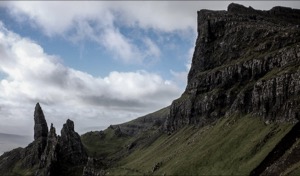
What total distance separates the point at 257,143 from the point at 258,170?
1968cm

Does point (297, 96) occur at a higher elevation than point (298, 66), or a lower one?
lower

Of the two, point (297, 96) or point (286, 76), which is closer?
point (297, 96)

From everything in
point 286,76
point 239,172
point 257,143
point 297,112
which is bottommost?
point 239,172

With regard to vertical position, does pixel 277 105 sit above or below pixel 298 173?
above

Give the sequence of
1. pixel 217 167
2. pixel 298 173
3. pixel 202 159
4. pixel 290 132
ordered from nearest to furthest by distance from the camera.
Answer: pixel 298 173 → pixel 290 132 → pixel 217 167 → pixel 202 159

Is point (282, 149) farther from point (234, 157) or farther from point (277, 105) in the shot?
point (277, 105)

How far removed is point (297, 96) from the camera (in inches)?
6895

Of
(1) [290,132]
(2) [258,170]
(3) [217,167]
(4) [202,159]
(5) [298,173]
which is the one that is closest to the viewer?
(5) [298,173]

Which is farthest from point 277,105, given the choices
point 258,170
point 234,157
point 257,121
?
point 258,170

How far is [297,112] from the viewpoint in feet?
542

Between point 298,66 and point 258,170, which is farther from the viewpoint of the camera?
point 298,66

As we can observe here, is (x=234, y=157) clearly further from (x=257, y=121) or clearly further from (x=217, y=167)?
(x=257, y=121)

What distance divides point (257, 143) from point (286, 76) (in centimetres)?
3993

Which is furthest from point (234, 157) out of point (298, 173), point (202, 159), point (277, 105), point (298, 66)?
point (298, 66)
